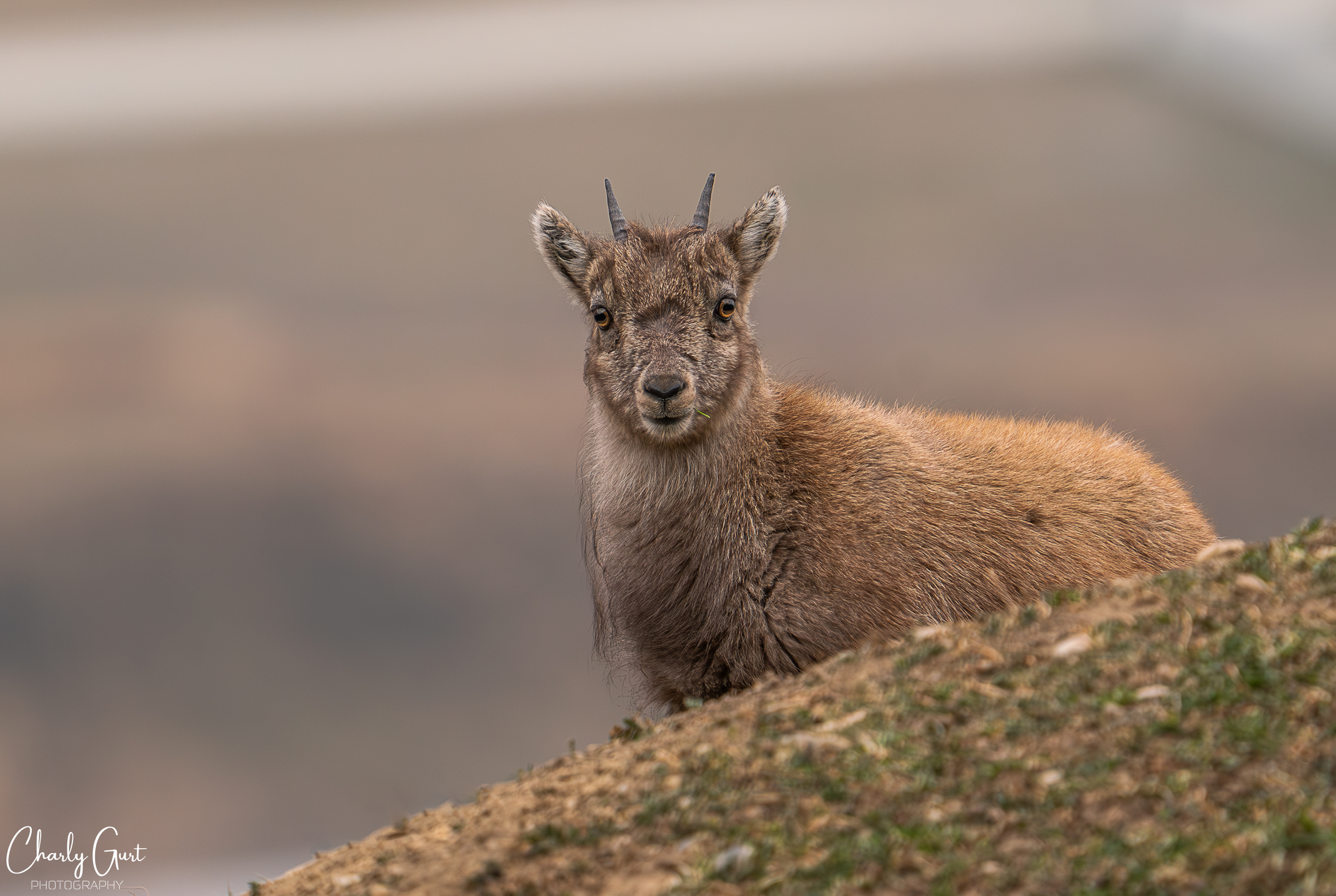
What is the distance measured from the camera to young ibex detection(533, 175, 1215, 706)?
7996 millimetres

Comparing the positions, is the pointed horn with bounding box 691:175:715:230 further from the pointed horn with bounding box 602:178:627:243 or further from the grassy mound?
the grassy mound

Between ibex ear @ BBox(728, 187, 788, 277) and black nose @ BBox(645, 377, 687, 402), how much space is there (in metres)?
1.44

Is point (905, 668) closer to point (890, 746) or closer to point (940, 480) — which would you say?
point (890, 746)

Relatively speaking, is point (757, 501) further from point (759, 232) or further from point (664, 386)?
point (759, 232)

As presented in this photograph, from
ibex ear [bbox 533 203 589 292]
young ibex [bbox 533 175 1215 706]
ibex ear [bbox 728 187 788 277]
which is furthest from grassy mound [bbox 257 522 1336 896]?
ibex ear [bbox 533 203 589 292]

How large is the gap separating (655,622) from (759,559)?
88cm

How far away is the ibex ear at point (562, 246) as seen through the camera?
9.12 meters

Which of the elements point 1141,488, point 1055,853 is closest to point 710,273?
point 1141,488

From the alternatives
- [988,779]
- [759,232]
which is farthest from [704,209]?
[988,779]

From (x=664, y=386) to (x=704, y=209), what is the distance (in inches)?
77.5

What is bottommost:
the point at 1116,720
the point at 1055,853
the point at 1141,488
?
the point at 1055,853

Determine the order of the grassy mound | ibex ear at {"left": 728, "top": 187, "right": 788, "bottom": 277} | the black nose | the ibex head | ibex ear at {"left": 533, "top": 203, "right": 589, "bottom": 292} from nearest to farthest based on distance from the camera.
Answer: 1. the grassy mound
2. the black nose
3. the ibex head
4. ibex ear at {"left": 728, "top": 187, "right": 788, "bottom": 277}
5. ibex ear at {"left": 533, "top": 203, "right": 589, "bottom": 292}

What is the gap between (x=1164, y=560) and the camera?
9.02 m

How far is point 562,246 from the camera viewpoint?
Result: 30.1ft
